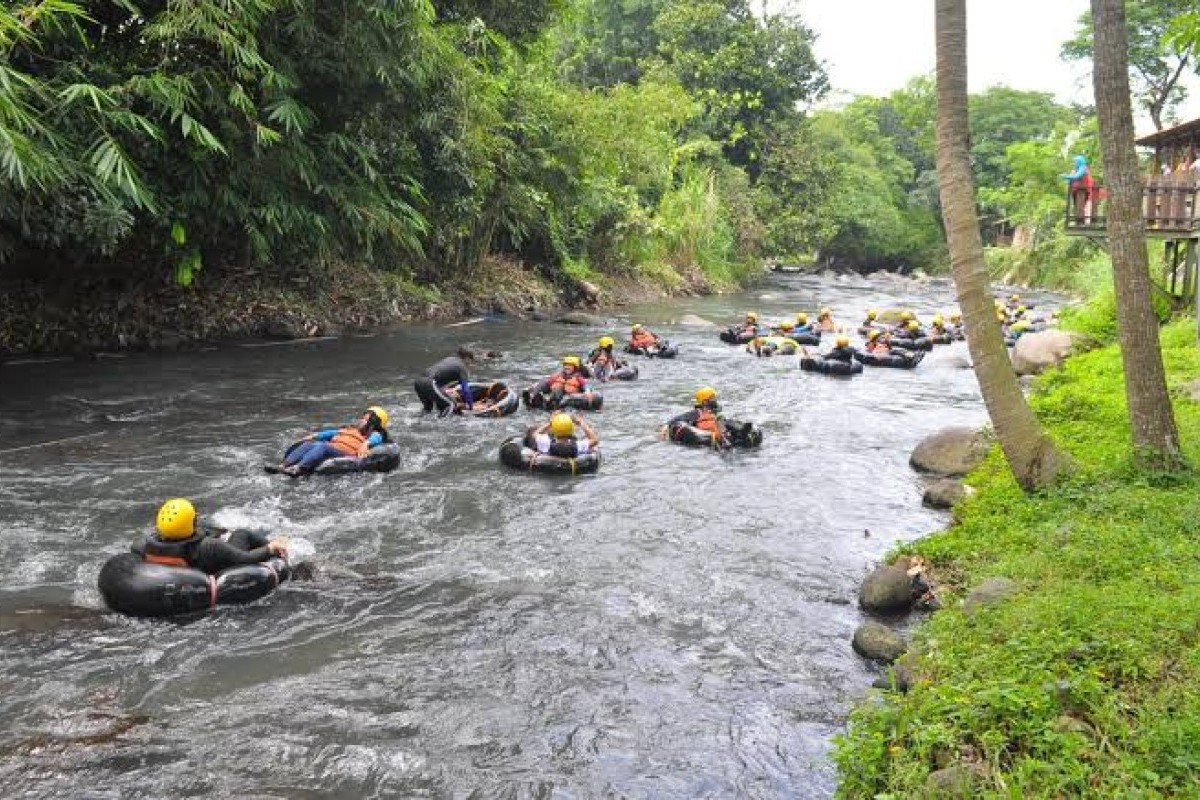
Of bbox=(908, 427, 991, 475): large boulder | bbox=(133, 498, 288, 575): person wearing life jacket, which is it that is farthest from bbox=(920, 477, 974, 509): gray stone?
bbox=(133, 498, 288, 575): person wearing life jacket

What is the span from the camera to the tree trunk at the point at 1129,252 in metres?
7.23

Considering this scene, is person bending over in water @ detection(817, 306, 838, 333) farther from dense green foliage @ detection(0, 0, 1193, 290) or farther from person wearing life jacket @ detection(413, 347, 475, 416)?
person wearing life jacket @ detection(413, 347, 475, 416)

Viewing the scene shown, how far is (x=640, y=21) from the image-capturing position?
45.5 meters

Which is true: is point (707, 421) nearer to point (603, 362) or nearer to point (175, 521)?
point (603, 362)

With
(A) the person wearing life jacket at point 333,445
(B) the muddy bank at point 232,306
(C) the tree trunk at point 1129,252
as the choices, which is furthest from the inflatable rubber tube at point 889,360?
(C) the tree trunk at point 1129,252

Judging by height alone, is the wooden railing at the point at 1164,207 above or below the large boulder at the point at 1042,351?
above

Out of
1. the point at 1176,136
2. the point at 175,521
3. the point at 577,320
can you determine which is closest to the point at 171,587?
the point at 175,521

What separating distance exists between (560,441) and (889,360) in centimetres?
1172

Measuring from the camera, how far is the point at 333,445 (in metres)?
10.5

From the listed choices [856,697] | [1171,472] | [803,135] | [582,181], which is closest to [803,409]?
[1171,472]

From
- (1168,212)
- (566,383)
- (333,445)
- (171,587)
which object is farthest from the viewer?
(1168,212)

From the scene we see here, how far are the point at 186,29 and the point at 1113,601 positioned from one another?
37.8 feet

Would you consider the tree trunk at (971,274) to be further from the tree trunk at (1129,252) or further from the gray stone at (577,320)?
the gray stone at (577,320)

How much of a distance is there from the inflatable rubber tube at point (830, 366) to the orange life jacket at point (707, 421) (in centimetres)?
704
